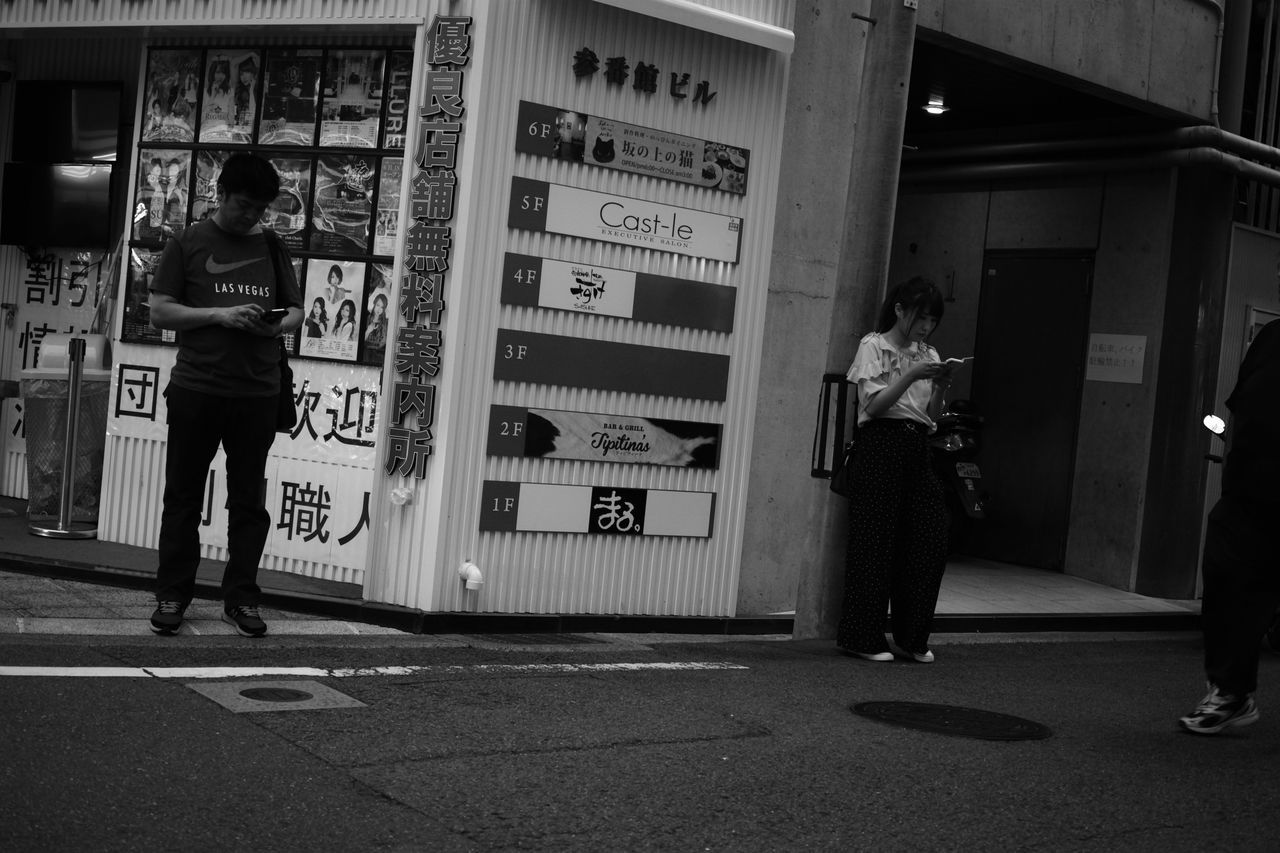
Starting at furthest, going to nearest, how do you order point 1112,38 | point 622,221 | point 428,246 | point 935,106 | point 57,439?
point 935,106
point 1112,38
point 57,439
point 622,221
point 428,246

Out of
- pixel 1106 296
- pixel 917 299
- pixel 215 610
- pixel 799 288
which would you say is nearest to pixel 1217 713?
pixel 917 299

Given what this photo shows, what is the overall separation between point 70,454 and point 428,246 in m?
2.49

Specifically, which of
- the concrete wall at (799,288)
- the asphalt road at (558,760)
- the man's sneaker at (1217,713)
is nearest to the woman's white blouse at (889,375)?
the concrete wall at (799,288)

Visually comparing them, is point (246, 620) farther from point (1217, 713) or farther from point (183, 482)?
point (1217, 713)

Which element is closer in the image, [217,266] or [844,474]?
[217,266]

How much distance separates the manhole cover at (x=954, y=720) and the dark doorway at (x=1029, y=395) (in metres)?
6.52

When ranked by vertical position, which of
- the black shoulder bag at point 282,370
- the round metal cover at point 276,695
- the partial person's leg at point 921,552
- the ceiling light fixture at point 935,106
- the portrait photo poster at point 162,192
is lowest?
the round metal cover at point 276,695

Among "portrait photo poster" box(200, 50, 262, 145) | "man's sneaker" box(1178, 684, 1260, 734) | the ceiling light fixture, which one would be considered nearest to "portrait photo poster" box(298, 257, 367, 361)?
"portrait photo poster" box(200, 50, 262, 145)

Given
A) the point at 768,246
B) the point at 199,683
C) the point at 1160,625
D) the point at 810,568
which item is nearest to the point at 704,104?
the point at 768,246

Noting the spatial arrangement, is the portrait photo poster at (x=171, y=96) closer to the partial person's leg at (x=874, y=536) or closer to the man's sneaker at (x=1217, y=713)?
the partial person's leg at (x=874, y=536)

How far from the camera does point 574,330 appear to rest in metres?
7.80

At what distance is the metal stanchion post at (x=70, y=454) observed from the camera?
8.30 metres

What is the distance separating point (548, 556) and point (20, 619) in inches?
104

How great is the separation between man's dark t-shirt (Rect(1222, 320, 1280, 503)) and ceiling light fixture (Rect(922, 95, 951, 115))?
5.68 m
